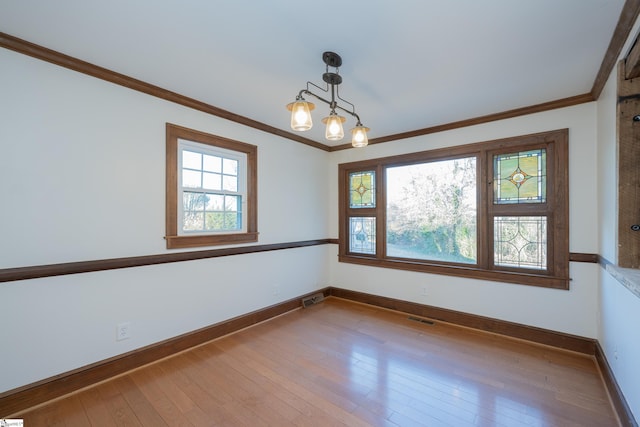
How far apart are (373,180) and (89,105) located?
3322 mm

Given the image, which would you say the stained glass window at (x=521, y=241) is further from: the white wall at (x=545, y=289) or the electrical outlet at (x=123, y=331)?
the electrical outlet at (x=123, y=331)

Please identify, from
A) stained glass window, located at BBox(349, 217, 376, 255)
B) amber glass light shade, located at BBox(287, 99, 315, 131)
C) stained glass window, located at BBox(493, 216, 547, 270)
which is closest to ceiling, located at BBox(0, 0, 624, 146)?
amber glass light shade, located at BBox(287, 99, 315, 131)

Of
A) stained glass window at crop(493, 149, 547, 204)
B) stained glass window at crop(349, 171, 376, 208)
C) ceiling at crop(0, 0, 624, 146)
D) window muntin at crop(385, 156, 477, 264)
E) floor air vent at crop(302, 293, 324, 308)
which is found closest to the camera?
ceiling at crop(0, 0, 624, 146)

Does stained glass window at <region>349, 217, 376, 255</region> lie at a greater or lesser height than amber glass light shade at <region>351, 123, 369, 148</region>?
lesser

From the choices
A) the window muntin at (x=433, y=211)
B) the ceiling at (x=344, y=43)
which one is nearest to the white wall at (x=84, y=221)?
the ceiling at (x=344, y=43)

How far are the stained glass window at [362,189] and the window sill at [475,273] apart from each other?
2.77 ft

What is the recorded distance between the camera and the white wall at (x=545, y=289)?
2629mm

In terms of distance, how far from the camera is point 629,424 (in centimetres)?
161

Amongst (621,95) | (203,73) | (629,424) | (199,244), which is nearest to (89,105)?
(203,73)

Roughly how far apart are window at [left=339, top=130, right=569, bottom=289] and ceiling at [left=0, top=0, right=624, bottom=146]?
Result: 0.70 m

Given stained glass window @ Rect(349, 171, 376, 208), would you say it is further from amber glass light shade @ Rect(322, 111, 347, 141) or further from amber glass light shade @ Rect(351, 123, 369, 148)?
amber glass light shade @ Rect(322, 111, 347, 141)

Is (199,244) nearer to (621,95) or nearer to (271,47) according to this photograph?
(271,47)

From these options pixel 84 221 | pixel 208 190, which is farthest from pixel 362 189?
pixel 84 221

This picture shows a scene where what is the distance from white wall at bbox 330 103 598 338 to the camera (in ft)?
8.63
